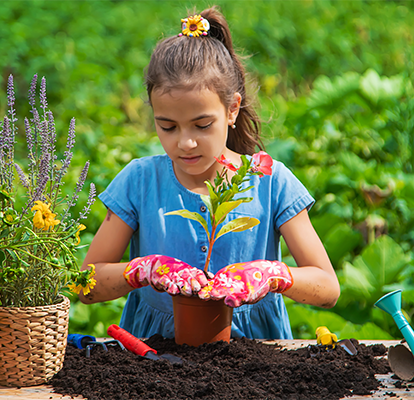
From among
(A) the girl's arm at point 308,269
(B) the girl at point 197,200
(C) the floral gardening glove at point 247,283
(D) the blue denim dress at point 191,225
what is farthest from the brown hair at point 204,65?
(C) the floral gardening glove at point 247,283

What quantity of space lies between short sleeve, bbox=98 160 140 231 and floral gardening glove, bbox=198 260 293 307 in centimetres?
46

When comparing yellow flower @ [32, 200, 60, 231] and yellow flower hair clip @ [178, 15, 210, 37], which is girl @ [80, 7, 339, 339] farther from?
yellow flower @ [32, 200, 60, 231]

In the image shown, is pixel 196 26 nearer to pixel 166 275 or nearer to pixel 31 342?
pixel 166 275

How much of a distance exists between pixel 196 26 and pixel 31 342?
937mm

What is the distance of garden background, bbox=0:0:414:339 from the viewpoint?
2420 millimetres

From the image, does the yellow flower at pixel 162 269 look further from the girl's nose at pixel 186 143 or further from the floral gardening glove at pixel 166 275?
the girl's nose at pixel 186 143

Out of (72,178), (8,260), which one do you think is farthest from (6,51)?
(8,260)

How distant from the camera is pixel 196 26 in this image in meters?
1.50

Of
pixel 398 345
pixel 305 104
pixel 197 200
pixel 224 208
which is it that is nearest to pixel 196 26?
pixel 197 200

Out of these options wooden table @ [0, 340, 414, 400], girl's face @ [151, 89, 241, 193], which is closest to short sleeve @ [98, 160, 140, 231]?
girl's face @ [151, 89, 241, 193]

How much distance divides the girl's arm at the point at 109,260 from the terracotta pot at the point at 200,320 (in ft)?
0.71

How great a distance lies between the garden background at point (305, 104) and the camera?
242cm

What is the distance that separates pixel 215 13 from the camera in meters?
1.55

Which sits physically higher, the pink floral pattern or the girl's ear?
the girl's ear
